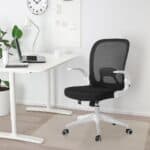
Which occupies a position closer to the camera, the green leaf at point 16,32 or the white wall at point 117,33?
the white wall at point 117,33

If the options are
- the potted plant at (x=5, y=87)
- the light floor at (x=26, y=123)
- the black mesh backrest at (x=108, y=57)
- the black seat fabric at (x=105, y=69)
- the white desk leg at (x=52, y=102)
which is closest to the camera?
the light floor at (x=26, y=123)

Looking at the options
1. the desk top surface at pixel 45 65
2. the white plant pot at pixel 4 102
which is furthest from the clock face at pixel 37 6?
the white plant pot at pixel 4 102

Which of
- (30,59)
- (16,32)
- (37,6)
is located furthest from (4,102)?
(37,6)

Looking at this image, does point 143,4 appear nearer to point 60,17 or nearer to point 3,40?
point 60,17

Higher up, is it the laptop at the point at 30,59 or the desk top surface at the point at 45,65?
the laptop at the point at 30,59

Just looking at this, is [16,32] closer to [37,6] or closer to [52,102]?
[37,6]

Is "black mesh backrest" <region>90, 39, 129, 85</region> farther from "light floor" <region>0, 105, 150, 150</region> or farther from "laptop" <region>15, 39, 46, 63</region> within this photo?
"light floor" <region>0, 105, 150, 150</region>

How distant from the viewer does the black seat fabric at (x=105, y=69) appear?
10.4 feet

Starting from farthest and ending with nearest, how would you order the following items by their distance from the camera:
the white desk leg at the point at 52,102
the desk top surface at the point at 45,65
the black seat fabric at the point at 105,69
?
the white desk leg at the point at 52,102, the black seat fabric at the point at 105,69, the desk top surface at the point at 45,65

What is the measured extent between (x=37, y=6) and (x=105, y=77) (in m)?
1.48

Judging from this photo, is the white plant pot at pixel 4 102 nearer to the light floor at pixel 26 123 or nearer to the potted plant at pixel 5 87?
the potted plant at pixel 5 87

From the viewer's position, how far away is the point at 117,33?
3861 mm

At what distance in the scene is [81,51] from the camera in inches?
159

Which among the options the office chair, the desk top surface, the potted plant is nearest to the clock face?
the potted plant
